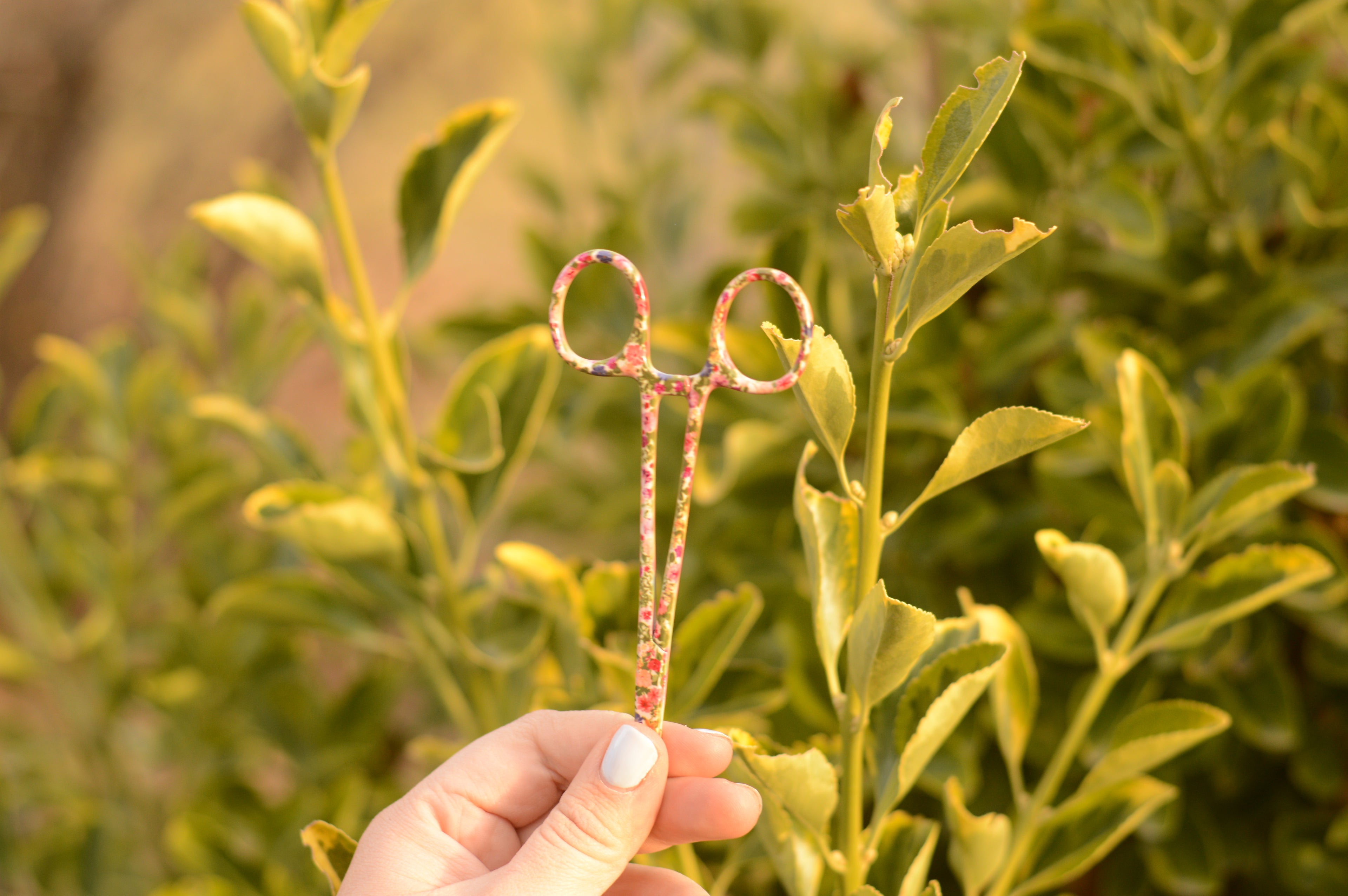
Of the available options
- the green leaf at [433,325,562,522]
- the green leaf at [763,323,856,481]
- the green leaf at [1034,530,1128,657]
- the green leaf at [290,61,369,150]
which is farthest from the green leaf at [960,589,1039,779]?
the green leaf at [290,61,369,150]

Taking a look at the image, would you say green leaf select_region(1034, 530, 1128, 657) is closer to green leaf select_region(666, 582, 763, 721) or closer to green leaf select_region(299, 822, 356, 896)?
green leaf select_region(666, 582, 763, 721)

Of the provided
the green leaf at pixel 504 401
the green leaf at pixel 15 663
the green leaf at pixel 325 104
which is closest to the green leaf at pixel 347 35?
the green leaf at pixel 325 104

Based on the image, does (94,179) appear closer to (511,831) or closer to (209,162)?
(209,162)

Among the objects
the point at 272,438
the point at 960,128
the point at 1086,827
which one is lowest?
the point at 1086,827

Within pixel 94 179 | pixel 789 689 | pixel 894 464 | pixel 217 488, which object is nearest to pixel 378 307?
pixel 94 179

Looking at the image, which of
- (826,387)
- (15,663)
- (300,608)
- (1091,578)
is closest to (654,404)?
(826,387)

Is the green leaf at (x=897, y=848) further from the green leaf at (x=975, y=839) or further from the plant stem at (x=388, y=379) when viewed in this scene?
the plant stem at (x=388, y=379)

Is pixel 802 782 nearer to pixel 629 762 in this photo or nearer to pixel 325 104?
pixel 629 762
